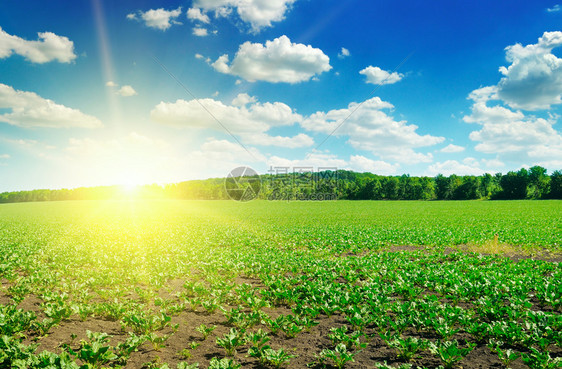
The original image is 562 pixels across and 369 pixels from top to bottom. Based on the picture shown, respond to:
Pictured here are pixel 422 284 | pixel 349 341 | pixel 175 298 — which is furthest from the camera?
pixel 422 284

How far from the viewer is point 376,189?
131375mm

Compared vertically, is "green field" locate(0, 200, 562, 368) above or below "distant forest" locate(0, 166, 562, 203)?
below

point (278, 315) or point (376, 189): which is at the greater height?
point (376, 189)

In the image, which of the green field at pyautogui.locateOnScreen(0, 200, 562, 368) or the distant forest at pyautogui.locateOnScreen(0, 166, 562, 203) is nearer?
the green field at pyautogui.locateOnScreen(0, 200, 562, 368)

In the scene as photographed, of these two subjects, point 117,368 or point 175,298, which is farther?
point 175,298

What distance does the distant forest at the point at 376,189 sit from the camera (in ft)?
377

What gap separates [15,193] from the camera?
15600 centimetres

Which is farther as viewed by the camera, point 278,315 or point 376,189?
point 376,189

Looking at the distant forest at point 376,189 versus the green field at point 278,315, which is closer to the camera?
the green field at point 278,315

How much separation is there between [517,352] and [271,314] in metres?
5.49

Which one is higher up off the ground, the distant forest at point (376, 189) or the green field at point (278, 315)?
the distant forest at point (376, 189)

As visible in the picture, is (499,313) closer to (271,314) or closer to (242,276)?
(271,314)

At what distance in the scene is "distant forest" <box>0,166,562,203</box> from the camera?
377 ft

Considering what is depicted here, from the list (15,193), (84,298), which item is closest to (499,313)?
(84,298)
